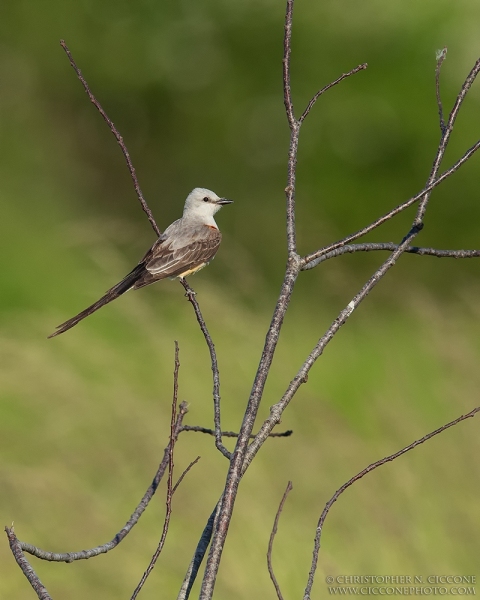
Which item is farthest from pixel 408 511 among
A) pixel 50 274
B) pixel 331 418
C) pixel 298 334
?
pixel 50 274

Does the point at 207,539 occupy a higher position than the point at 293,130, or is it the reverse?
the point at 293,130

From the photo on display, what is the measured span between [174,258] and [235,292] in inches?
66.9

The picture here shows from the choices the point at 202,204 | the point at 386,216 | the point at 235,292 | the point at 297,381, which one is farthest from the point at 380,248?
the point at 235,292

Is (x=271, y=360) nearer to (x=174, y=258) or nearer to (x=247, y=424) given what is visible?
(x=247, y=424)

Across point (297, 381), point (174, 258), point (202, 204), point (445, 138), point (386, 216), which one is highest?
point (202, 204)

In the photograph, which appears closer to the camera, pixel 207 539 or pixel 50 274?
pixel 207 539

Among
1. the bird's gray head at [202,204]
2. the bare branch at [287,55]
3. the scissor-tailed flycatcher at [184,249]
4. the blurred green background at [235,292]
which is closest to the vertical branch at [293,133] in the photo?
the bare branch at [287,55]

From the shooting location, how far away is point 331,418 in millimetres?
4781

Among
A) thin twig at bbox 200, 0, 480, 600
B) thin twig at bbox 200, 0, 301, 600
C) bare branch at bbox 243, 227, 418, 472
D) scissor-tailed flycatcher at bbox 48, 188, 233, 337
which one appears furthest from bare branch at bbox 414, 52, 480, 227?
scissor-tailed flycatcher at bbox 48, 188, 233, 337

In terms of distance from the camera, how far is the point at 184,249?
4.45 meters

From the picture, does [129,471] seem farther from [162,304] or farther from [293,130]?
[293,130]

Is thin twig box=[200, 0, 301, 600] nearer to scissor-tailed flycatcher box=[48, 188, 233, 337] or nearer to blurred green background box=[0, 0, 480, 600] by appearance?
scissor-tailed flycatcher box=[48, 188, 233, 337]

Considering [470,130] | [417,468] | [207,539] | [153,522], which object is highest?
[470,130]

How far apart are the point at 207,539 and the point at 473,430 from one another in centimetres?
352
